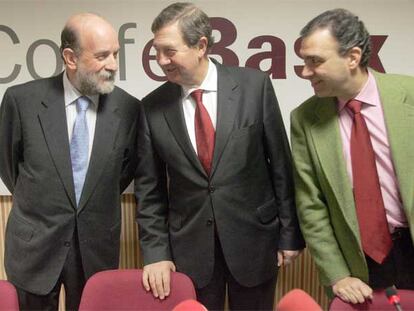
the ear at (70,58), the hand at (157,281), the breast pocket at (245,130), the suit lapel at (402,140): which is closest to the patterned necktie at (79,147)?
the ear at (70,58)

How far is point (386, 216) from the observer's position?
180 cm

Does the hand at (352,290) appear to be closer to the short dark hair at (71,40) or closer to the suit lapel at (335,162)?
the suit lapel at (335,162)

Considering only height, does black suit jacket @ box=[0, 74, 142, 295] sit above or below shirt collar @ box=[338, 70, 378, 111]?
below

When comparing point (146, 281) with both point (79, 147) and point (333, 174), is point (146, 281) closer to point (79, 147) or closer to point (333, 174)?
point (79, 147)

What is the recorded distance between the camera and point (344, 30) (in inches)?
66.9

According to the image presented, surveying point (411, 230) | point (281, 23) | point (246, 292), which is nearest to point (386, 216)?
point (411, 230)

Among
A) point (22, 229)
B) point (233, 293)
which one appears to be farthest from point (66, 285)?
point (233, 293)

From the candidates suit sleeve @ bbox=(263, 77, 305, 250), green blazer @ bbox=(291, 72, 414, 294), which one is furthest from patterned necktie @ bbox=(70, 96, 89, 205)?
green blazer @ bbox=(291, 72, 414, 294)

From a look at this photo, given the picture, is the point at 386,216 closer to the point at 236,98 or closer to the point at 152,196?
the point at 236,98

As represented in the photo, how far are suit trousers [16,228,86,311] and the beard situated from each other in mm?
569

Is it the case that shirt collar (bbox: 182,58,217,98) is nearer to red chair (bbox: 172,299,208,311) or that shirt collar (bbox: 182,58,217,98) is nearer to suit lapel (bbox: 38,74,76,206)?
suit lapel (bbox: 38,74,76,206)

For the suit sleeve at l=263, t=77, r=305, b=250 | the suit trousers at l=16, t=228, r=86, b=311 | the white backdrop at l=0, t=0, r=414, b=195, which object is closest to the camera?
the suit sleeve at l=263, t=77, r=305, b=250

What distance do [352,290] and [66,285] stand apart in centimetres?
116

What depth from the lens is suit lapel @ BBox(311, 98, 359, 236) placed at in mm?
1771
